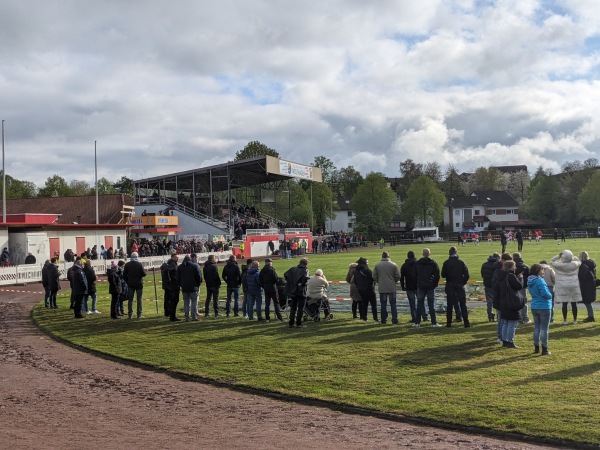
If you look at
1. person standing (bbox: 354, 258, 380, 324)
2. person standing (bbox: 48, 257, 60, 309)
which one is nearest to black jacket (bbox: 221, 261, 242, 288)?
person standing (bbox: 354, 258, 380, 324)

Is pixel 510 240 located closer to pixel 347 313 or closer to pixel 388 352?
pixel 347 313

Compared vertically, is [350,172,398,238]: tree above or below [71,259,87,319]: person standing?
above

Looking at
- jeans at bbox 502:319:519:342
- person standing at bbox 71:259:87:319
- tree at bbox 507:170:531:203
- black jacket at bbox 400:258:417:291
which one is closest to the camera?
jeans at bbox 502:319:519:342

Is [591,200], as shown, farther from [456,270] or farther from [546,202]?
[456,270]

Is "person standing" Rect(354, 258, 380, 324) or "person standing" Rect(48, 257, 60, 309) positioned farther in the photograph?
"person standing" Rect(48, 257, 60, 309)

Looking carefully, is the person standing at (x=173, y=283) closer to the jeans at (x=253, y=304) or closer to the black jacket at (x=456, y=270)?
the jeans at (x=253, y=304)

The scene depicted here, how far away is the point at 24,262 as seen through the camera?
3588 cm

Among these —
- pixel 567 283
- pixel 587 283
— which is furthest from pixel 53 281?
pixel 587 283

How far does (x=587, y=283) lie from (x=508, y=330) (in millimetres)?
4186

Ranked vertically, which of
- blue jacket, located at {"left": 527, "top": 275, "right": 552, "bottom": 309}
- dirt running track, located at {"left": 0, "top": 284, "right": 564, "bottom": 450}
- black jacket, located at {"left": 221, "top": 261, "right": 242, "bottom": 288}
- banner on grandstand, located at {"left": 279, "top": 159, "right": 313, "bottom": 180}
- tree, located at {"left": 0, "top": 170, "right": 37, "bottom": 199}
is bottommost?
dirt running track, located at {"left": 0, "top": 284, "right": 564, "bottom": 450}

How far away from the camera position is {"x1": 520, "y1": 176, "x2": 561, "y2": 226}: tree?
112188mm

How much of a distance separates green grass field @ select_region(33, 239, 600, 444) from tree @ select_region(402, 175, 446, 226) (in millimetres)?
88034

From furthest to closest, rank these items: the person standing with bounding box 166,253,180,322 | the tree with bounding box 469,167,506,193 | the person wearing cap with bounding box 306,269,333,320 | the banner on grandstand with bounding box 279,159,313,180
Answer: the tree with bounding box 469,167,506,193 → the banner on grandstand with bounding box 279,159,313,180 → the person standing with bounding box 166,253,180,322 → the person wearing cap with bounding box 306,269,333,320

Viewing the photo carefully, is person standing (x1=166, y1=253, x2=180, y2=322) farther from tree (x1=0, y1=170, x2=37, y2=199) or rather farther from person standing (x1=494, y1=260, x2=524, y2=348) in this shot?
tree (x1=0, y1=170, x2=37, y2=199)
